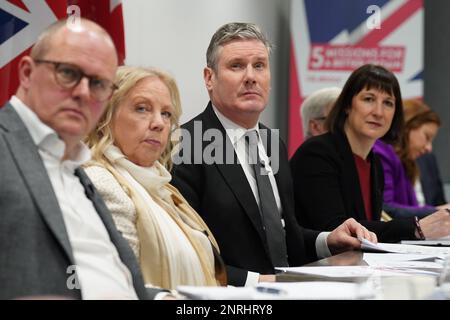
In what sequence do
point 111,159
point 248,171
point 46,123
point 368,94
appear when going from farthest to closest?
1. point 368,94
2. point 248,171
3. point 111,159
4. point 46,123

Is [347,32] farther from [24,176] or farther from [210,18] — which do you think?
[24,176]

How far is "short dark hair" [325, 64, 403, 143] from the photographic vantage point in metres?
4.03

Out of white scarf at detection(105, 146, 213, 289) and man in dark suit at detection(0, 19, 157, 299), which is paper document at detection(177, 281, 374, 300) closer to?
man in dark suit at detection(0, 19, 157, 299)

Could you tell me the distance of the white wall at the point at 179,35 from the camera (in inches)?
152

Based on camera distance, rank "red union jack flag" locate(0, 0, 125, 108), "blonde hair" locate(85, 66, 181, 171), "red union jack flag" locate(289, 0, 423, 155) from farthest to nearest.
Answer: "red union jack flag" locate(289, 0, 423, 155) < "red union jack flag" locate(0, 0, 125, 108) < "blonde hair" locate(85, 66, 181, 171)

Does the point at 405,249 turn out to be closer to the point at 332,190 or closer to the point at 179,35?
the point at 332,190

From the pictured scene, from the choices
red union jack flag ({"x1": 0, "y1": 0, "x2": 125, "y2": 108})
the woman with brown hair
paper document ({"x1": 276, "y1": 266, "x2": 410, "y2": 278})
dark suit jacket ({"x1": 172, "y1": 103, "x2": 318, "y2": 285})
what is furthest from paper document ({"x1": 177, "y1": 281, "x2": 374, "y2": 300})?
the woman with brown hair

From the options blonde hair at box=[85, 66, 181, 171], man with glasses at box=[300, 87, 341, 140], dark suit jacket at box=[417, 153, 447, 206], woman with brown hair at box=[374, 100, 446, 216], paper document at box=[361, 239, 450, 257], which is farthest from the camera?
dark suit jacket at box=[417, 153, 447, 206]

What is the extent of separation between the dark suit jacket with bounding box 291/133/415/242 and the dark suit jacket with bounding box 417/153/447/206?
10.3ft

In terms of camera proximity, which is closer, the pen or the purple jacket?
the pen

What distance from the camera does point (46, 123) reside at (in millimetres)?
1759

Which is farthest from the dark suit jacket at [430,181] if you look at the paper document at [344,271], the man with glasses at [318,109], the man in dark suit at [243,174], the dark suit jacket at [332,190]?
the paper document at [344,271]
